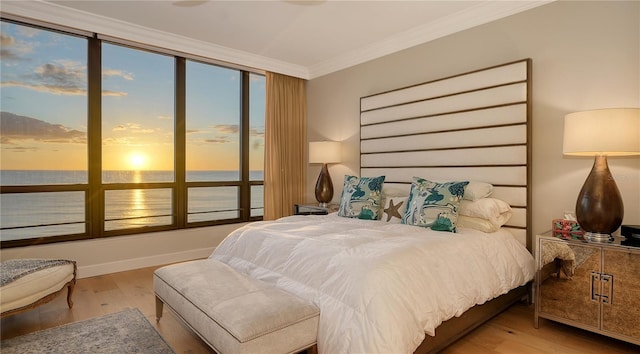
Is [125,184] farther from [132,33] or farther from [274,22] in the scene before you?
[274,22]

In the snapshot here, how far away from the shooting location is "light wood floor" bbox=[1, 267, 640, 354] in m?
2.16

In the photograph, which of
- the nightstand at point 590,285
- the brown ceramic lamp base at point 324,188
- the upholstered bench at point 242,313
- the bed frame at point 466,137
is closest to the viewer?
the upholstered bench at point 242,313

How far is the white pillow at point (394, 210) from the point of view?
3137 millimetres

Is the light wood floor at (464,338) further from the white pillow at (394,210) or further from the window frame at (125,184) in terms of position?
the white pillow at (394,210)

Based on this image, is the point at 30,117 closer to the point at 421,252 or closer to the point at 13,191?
the point at 13,191

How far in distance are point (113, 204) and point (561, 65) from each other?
4.57 m

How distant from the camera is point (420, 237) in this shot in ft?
7.64

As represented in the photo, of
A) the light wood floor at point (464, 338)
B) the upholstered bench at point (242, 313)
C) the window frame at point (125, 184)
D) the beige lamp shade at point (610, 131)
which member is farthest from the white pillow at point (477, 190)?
the window frame at point (125, 184)

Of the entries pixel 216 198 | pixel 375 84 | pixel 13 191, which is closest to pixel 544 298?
pixel 375 84

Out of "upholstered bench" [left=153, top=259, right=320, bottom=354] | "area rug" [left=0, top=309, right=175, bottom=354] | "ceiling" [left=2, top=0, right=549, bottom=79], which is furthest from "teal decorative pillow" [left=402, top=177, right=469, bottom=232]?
"area rug" [left=0, top=309, right=175, bottom=354]

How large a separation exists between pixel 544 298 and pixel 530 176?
1014 millimetres

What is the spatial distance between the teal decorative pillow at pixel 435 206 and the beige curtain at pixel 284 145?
2.39 m

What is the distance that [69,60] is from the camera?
366 centimetres

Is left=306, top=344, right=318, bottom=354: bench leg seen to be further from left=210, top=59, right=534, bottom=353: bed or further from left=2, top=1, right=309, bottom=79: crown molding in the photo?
left=2, top=1, right=309, bottom=79: crown molding
